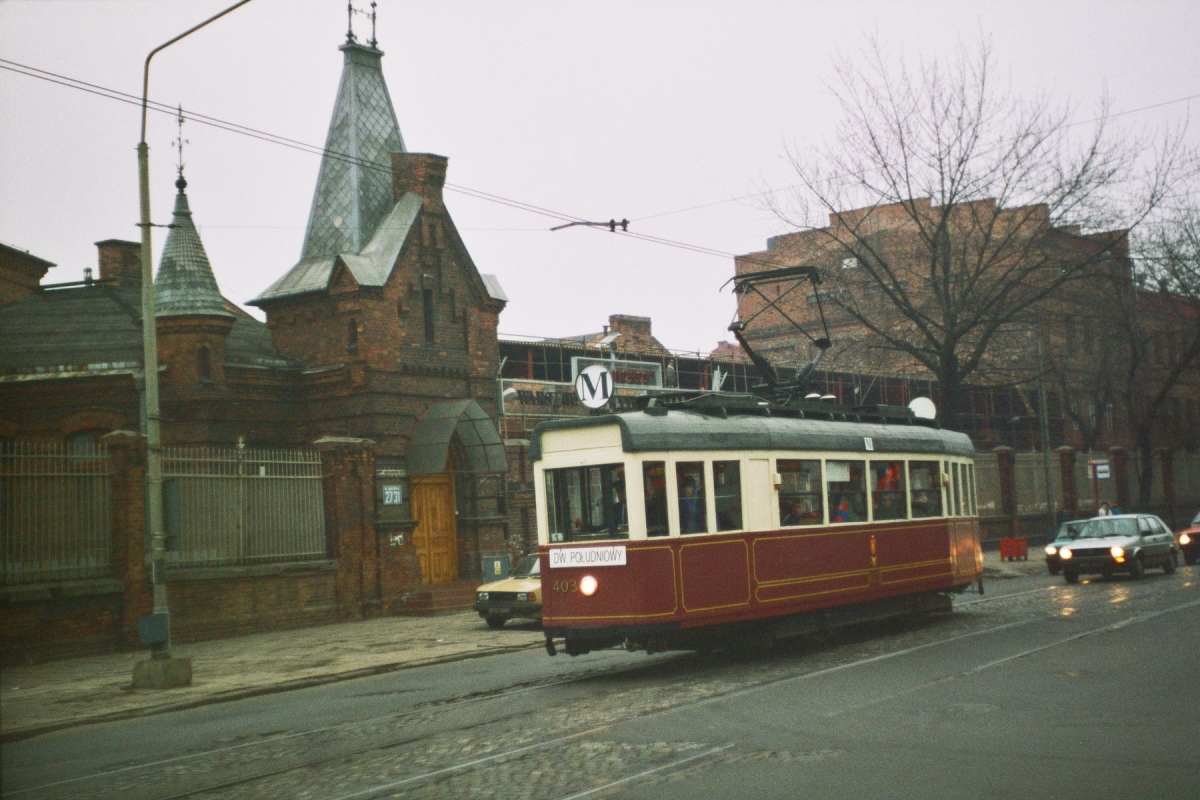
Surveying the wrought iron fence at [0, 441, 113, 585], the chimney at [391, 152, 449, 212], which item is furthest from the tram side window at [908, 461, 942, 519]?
the chimney at [391, 152, 449, 212]

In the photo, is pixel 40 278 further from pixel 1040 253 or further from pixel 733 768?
pixel 733 768

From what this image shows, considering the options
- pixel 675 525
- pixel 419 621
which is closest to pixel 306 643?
pixel 419 621

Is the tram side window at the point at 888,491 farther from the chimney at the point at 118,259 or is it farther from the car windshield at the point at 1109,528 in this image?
the chimney at the point at 118,259

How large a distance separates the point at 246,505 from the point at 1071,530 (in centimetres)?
1750

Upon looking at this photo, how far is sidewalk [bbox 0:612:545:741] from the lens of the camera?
13469mm

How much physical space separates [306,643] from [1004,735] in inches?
528

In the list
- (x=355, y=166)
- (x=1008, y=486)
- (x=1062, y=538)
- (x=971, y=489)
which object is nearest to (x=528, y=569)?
(x=971, y=489)

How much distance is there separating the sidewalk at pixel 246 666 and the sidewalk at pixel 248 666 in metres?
0.01

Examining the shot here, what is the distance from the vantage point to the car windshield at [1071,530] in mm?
26531

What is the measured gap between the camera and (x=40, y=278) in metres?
43.3

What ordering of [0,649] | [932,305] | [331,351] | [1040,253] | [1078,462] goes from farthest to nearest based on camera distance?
[1078,462] → [932,305] → [1040,253] → [331,351] → [0,649]

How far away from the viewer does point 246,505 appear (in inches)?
867

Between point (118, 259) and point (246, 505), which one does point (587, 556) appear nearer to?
point (246, 505)

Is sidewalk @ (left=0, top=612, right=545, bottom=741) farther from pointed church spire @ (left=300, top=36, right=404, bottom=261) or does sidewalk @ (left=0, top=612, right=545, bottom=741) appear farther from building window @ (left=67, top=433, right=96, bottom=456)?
pointed church spire @ (left=300, top=36, right=404, bottom=261)
